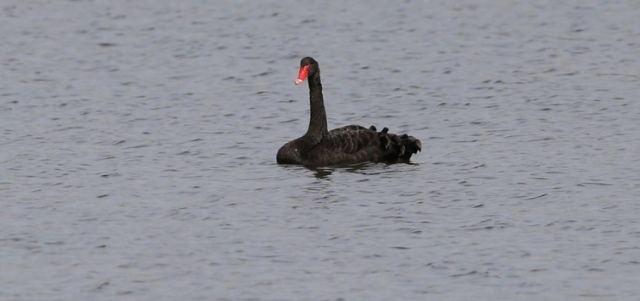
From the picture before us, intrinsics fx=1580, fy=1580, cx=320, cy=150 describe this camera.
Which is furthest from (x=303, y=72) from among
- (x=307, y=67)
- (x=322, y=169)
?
(x=322, y=169)

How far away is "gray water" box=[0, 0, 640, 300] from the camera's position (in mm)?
13586

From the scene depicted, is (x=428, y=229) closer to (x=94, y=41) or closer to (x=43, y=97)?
(x=43, y=97)

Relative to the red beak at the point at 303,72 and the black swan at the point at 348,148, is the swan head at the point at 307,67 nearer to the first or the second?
the red beak at the point at 303,72

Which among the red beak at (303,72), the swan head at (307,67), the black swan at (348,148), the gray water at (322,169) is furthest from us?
the swan head at (307,67)

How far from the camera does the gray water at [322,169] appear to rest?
44.6 feet

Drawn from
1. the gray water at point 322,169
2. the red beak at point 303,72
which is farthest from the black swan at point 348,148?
the gray water at point 322,169

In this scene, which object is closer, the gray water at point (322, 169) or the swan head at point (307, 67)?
the gray water at point (322, 169)

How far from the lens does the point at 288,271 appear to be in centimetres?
1362

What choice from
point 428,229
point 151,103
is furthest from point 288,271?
point 151,103

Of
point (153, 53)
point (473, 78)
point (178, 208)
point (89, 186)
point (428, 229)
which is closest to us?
point (428, 229)

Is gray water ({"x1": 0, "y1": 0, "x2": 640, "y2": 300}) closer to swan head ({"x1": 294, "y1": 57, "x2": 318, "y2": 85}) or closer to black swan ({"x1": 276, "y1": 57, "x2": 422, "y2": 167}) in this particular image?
black swan ({"x1": 276, "y1": 57, "x2": 422, "y2": 167})

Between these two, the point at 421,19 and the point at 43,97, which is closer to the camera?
the point at 43,97

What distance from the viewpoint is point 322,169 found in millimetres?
19422

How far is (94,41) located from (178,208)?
14908 mm
